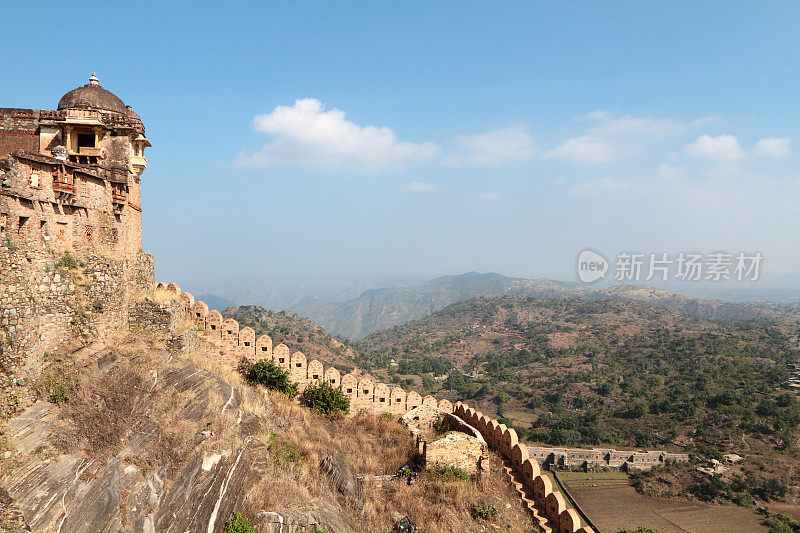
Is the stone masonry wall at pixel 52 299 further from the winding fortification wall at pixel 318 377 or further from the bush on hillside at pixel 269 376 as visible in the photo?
the bush on hillside at pixel 269 376

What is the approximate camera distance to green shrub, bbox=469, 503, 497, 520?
40.4ft

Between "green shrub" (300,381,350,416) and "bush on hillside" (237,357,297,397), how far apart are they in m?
0.54

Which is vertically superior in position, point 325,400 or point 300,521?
point 325,400

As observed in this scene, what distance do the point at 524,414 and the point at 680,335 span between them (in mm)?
43911

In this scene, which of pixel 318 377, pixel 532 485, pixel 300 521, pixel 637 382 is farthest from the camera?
pixel 637 382

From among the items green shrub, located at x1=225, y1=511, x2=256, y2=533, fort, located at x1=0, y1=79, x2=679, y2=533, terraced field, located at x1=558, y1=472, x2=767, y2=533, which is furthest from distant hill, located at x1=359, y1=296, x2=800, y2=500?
green shrub, located at x1=225, y1=511, x2=256, y2=533

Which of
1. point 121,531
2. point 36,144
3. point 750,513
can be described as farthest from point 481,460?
point 750,513

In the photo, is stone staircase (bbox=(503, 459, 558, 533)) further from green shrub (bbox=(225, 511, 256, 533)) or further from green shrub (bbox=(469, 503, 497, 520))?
green shrub (bbox=(225, 511, 256, 533))

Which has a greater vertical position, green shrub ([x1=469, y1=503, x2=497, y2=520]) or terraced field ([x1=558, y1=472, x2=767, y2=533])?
green shrub ([x1=469, y1=503, x2=497, y2=520])

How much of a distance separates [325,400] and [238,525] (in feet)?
23.7

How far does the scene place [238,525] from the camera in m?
8.98

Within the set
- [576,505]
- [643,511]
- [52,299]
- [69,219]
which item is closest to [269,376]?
[52,299]

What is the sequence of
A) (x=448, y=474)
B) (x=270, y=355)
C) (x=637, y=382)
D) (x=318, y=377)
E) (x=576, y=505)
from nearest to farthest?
(x=448, y=474), (x=270, y=355), (x=318, y=377), (x=576, y=505), (x=637, y=382)

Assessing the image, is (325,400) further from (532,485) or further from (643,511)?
(643,511)
